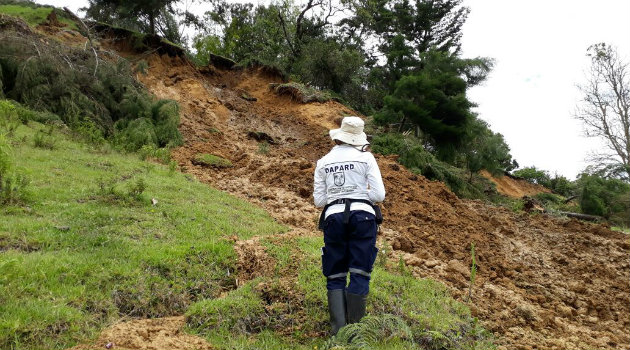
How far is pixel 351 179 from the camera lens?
3443 mm

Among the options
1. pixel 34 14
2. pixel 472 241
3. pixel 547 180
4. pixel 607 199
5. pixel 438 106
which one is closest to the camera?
pixel 472 241

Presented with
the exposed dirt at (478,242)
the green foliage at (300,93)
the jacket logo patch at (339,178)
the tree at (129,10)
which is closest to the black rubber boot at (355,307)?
the jacket logo patch at (339,178)

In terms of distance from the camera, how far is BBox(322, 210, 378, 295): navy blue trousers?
10.7ft

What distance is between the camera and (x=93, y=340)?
2932mm

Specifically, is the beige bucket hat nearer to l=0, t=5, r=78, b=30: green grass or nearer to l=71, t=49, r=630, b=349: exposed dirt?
l=71, t=49, r=630, b=349: exposed dirt

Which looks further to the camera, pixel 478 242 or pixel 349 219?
pixel 478 242

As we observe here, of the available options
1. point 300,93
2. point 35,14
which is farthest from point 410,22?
point 35,14

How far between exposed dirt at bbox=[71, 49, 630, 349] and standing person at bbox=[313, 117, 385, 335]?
4.72ft

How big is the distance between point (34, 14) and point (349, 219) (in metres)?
18.0

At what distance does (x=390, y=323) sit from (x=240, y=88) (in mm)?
17171

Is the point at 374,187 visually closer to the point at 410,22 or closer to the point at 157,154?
the point at 157,154

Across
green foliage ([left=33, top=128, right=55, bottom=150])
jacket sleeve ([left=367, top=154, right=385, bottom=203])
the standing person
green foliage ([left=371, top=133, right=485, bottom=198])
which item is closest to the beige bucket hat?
the standing person

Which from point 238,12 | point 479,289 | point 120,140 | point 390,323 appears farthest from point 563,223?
point 238,12

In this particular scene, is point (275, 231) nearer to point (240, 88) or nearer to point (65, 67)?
point (65, 67)
